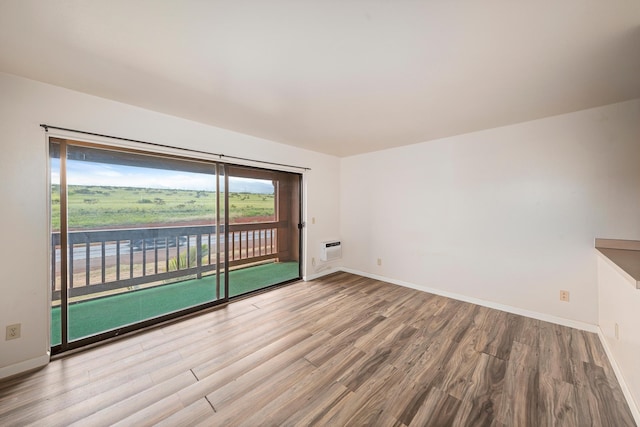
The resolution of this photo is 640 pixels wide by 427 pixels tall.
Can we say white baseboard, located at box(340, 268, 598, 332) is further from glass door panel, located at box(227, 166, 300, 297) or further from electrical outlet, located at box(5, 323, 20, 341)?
electrical outlet, located at box(5, 323, 20, 341)

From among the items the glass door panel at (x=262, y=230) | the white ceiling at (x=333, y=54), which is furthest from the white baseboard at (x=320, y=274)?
the white ceiling at (x=333, y=54)

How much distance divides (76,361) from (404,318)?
3.23 metres

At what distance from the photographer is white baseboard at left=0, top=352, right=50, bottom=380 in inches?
72.3

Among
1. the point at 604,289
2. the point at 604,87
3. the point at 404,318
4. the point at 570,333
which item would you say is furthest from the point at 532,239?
the point at 404,318

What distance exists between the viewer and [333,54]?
5.24 feet

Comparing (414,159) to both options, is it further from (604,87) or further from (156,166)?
(156,166)

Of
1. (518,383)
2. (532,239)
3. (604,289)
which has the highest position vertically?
(532,239)

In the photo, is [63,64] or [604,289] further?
[604,289]

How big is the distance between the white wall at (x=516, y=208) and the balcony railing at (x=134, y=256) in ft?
9.65

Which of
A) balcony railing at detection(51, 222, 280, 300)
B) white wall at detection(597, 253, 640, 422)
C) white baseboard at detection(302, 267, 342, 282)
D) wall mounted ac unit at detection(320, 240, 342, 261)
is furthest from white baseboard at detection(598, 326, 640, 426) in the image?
balcony railing at detection(51, 222, 280, 300)

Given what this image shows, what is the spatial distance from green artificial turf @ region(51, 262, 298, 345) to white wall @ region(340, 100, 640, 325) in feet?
9.07

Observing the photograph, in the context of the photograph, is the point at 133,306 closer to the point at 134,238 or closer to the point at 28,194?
the point at 134,238

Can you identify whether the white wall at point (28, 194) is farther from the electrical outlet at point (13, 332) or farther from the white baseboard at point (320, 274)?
the white baseboard at point (320, 274)

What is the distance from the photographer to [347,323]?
2.69 metres
